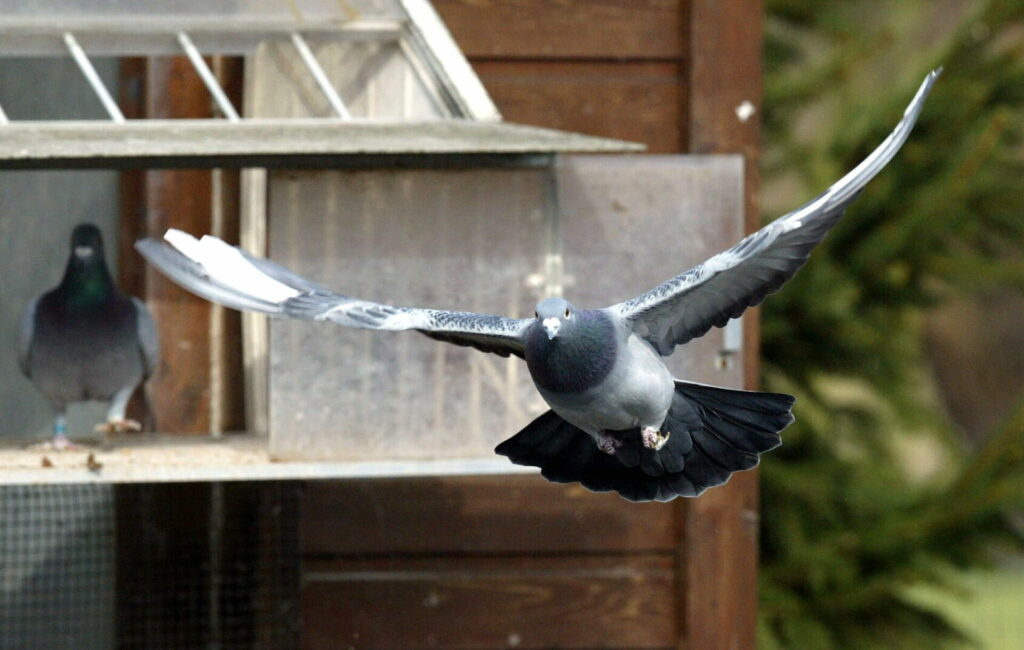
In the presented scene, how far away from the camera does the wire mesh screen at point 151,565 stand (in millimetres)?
4684

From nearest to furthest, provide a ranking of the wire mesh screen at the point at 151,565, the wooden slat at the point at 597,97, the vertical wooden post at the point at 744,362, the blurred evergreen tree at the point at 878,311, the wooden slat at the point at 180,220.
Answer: the wire mesh screen at the point at 151,565, the vertical wooden post at the point at 744,362, the wooden slat at the point at 597,97, the wooden slat at the point at 180,220, the blurred evergreen tree at the point at 878,311

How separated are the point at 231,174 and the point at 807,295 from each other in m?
2.58

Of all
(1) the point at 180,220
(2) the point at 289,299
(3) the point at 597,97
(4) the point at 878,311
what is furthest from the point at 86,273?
(4) the point at 878,311

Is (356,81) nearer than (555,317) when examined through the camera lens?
No

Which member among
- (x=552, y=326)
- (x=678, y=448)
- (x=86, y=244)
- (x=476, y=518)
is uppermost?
(x=86, y=244)

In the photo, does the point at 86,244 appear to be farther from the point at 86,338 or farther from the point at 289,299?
the point at 289,299

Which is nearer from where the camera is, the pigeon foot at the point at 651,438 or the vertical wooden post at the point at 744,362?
the pigeon foot at the point at 651,438

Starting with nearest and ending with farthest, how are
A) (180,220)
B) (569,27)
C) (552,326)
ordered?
(552,326), (569,27), (180,220)

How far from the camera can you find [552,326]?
130 inches

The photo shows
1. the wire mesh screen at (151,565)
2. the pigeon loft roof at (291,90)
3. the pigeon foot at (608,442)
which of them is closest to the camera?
the pigeon loft roof at (291,90)

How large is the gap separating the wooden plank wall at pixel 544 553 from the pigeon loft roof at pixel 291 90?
802 mm

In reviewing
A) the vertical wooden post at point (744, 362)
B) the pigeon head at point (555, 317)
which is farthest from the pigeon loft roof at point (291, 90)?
the vertical wooden post at point (744, 362)

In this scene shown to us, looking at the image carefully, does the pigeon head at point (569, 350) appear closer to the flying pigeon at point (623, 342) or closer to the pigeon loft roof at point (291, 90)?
the flying pigeon at point (623, 342)

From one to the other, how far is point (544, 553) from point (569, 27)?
1764mm
